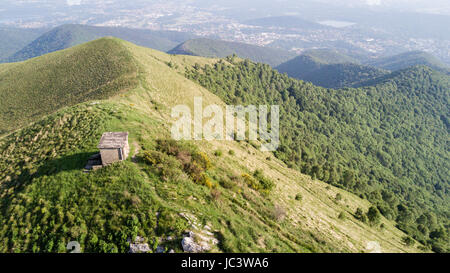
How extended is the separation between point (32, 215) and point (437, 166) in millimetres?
268002

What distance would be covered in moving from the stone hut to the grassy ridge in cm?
4136

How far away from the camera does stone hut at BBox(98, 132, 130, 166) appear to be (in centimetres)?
2411

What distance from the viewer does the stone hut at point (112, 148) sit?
24.1 meters

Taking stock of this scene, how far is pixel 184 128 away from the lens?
46375mm

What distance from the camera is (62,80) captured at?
82.2m

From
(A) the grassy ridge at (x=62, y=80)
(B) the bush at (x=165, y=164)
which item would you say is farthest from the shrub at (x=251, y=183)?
(A) the grassy ridge at (x=62, y=80)

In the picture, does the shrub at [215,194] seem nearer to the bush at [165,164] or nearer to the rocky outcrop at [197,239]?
the bush at [165,164]

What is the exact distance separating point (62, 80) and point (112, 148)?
76.7m

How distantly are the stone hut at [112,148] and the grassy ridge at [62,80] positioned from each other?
41355mm

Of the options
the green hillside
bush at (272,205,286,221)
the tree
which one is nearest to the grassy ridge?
the green hillside

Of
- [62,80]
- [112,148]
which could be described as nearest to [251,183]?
[112,148]

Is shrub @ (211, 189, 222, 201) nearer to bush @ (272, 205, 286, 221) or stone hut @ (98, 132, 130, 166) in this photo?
bush @ (272, 205, 286, 221)

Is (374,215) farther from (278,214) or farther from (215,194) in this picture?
(215,194)
